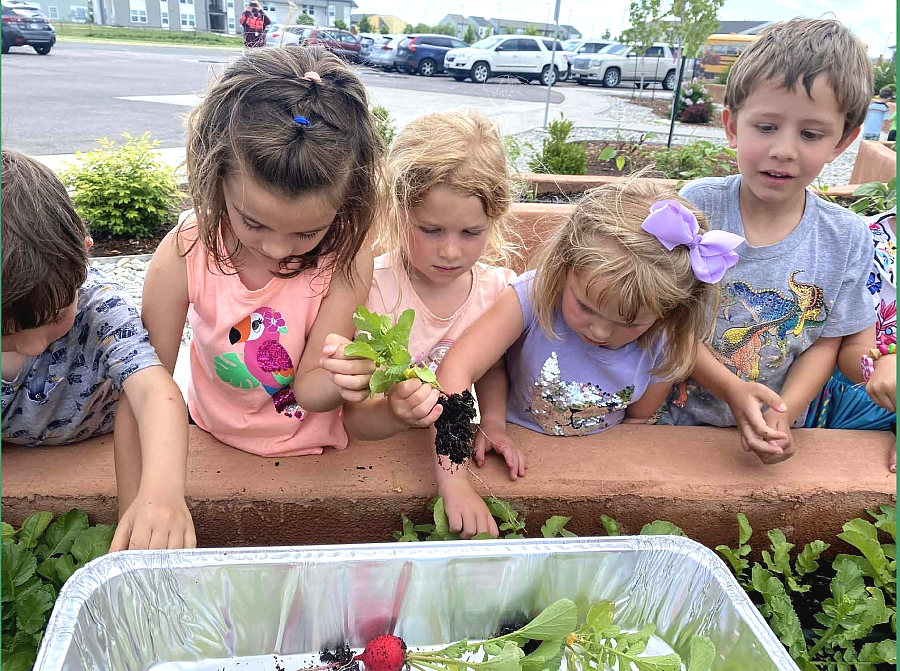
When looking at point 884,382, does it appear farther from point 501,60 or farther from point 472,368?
point 501,60

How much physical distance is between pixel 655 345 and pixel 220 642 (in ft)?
3.80

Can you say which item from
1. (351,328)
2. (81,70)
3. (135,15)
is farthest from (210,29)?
(351,328)

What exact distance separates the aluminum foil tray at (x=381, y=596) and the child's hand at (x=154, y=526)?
6cm

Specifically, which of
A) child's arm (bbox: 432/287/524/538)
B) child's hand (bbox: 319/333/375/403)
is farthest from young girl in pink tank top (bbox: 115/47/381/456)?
child's arm (bbox: 432/287/524/538)

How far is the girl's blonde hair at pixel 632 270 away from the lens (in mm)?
1514

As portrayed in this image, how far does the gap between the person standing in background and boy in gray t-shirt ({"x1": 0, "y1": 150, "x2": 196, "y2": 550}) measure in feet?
1.64

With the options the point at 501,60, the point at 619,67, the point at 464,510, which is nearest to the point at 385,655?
the point at 464,510

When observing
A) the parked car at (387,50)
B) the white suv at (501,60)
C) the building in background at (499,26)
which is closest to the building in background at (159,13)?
the building in background at (499,26)

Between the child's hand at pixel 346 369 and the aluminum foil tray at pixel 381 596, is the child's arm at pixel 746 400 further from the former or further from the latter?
the child's hand at pixel 346 369

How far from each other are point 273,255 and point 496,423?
70 cm

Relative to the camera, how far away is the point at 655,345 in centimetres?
178

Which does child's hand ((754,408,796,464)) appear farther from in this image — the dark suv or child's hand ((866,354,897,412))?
the dark suv

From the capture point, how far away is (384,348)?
1215 mm

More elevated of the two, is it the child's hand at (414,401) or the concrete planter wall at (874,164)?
the child's hand at (414,401)
